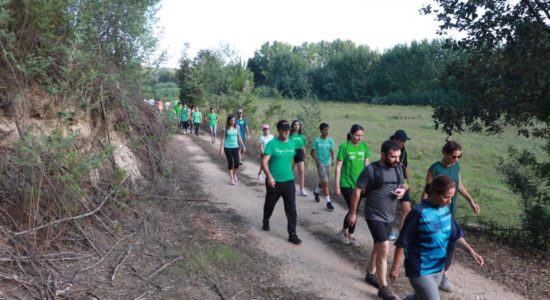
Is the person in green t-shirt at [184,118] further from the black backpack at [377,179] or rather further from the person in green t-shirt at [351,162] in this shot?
the black backpack at [377,179]

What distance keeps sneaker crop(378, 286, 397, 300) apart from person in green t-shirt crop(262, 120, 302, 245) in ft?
6.85

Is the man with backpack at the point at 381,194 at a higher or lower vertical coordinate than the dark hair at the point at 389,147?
lower

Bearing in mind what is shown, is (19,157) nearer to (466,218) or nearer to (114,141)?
(114,141)

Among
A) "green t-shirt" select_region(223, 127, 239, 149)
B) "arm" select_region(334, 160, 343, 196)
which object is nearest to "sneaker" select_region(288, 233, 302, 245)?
"arm" select_region(334, 160, 343, 196)

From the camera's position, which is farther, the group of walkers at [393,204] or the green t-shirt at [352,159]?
the green t-shirt at [352,159]

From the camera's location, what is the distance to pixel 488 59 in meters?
7.39

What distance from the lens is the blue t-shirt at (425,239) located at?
3742mm

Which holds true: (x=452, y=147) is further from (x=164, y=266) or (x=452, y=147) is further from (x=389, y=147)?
(x=164, y=266)

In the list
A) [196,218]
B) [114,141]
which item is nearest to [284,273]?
[196,218]

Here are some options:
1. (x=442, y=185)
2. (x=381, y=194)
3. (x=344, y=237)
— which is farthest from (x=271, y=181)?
(x=442, y=185)

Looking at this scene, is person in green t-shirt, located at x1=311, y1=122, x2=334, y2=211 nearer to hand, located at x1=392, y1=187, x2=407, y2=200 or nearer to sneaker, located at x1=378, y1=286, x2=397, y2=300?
hand, located at x1=392, y1=187, x2=407, y2=200

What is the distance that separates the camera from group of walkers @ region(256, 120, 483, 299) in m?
3.75

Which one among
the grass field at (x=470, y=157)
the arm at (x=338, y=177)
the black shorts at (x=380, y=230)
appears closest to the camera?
the black shorts at (x=380, y=230)

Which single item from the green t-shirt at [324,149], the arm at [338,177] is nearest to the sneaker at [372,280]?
the arm at [338,177]
